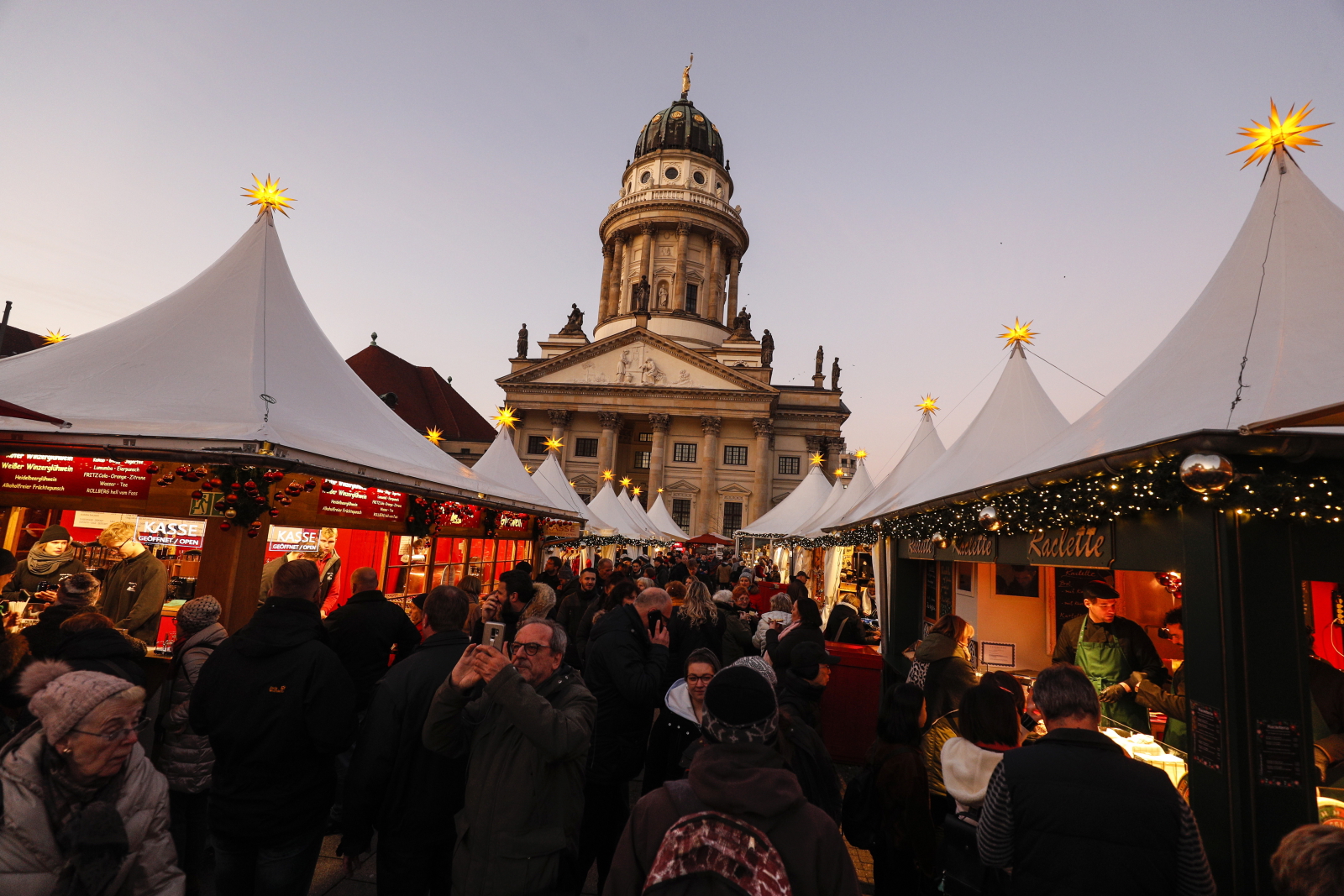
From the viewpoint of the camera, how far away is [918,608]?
977cm

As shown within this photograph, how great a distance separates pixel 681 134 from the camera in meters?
60.9


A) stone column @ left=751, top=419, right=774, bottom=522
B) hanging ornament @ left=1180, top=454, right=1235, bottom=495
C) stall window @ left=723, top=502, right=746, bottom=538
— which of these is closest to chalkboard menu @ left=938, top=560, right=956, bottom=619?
hanging ornament @ left=1180, top=454, right=1235, bottom=495

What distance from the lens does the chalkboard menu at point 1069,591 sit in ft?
28.4

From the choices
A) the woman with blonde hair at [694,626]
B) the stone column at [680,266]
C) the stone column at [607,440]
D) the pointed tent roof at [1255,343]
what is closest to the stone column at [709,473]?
the stone column at [607,440]

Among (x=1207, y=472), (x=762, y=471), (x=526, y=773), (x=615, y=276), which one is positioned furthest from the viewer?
(x=615, y=276)

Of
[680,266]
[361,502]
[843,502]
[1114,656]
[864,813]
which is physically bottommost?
[864,813]

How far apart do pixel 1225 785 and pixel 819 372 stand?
51.7m

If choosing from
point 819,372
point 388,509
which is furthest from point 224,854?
point 819,372

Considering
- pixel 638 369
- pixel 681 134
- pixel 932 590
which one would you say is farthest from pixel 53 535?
pixel 681 134

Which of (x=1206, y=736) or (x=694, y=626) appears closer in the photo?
(x=1206, y=736)

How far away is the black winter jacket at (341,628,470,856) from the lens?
2.96 metres

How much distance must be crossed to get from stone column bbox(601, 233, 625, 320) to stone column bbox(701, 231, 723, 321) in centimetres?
791

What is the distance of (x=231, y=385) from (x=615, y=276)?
182 ft

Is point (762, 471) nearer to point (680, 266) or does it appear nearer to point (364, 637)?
point (680, 266)
